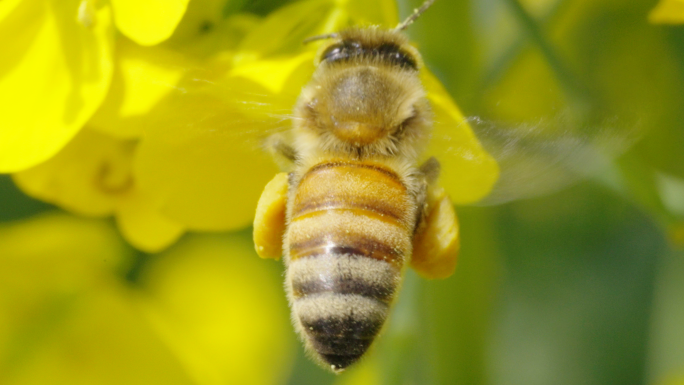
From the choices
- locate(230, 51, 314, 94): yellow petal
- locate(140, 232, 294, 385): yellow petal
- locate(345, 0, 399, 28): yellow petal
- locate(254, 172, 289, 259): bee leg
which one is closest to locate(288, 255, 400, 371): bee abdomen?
locate(254, 172, 289, 259): bee leg

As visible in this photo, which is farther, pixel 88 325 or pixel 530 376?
pixel 530 376

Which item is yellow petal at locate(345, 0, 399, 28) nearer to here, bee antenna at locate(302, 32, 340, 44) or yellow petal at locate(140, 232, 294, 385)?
bee antenna at locate(302, 32, 340, 44)

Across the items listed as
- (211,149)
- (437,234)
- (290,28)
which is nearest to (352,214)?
(437,234)

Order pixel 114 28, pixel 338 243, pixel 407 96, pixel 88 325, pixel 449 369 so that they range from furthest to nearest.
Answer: pixel 88 325 → pixel 449 369 → pixel 114 28 → pixel 407 96 → pixel 338 243

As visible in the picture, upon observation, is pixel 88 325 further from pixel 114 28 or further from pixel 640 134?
pixel 640 134

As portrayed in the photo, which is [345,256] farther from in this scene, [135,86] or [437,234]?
[135,86]

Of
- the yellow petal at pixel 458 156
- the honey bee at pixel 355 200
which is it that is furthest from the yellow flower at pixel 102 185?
the yellow petal at pixel 458 156

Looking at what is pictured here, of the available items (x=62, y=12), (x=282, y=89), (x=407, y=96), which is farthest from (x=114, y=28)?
(x=407, y=96)

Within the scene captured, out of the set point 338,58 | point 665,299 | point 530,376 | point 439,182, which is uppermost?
point 338,58
